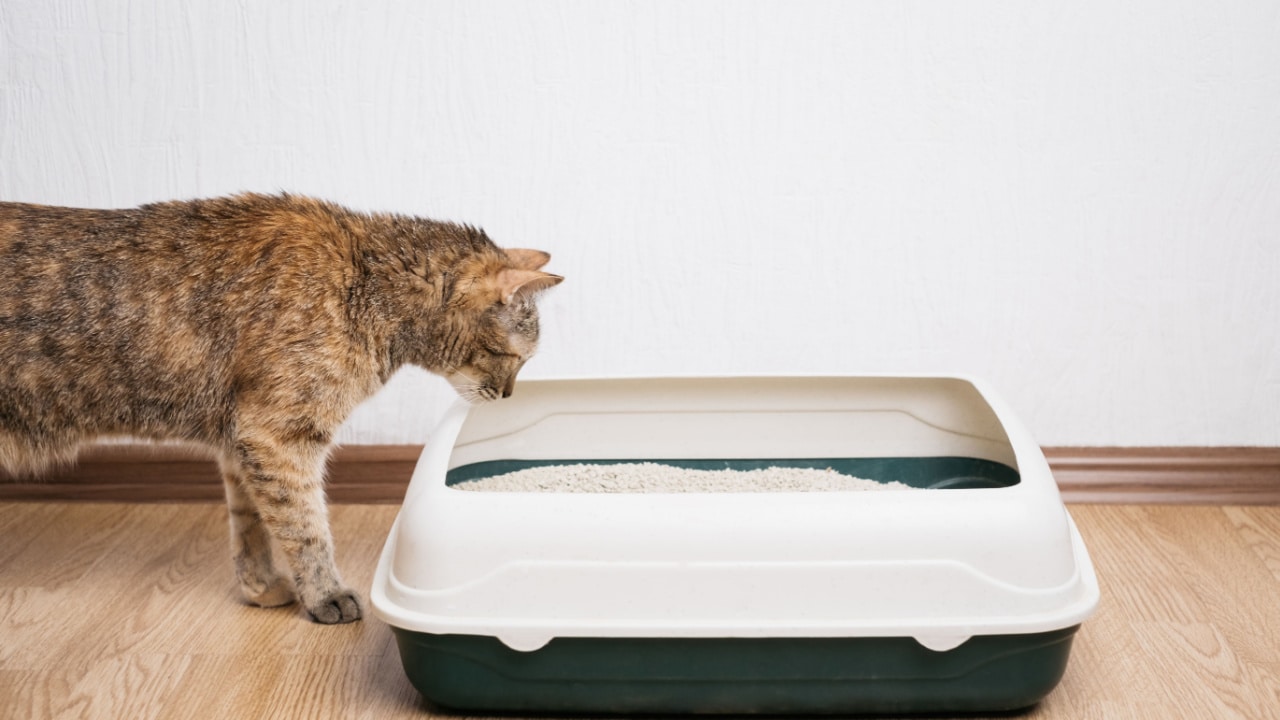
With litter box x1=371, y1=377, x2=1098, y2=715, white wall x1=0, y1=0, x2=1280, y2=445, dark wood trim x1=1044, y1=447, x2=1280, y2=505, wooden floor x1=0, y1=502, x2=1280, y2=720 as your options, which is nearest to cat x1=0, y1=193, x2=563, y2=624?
wooden floor x1=0, y1=502, x2=1280, y2=720

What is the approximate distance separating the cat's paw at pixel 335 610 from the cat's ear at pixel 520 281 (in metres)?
0.45

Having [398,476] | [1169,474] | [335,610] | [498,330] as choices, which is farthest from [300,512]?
[1169,474]

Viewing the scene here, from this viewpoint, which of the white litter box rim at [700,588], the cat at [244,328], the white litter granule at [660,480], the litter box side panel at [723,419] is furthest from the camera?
the litter box side panel at [723,419]

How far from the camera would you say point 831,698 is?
1188 mm

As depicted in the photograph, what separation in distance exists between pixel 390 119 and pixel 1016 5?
106cm

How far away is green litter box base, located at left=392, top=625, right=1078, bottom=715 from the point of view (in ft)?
3.81

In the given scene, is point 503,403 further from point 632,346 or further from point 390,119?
point 390,119

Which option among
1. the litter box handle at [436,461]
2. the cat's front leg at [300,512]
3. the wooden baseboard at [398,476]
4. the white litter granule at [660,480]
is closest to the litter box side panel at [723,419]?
the white litter granule at [660,480]

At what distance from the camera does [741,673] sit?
117cm

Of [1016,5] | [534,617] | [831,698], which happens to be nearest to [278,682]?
[534,617]

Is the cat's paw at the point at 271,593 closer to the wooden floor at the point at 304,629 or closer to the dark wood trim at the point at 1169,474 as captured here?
the wooden floor at the point at 304,629

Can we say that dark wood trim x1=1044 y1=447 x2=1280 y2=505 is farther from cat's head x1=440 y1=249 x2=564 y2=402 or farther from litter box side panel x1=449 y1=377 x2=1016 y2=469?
cat's head x1=440 y1=249 x2=564 y2=402

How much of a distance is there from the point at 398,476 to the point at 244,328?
0.66 metres

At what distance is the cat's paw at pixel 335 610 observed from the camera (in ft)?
4.89
